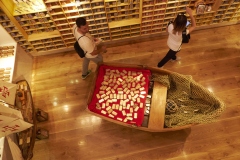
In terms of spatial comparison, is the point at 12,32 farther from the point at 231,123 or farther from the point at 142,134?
the point at 231,123

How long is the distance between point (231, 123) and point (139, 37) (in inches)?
102

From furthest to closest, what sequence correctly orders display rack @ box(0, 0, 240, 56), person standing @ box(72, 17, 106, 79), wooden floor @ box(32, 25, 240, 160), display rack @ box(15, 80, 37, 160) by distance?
display rack @ box(0, 0, 240, 56) < wooden floor @ box(32, 25, 240, 160) < display rack @ box(15, 80, 37, 160) < person standing @ box(72, 17, 106, 79)

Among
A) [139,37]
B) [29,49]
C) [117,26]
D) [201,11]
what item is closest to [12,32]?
[29,49]

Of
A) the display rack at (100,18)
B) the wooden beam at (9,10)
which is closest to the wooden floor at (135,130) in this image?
the display rack at (100,18)

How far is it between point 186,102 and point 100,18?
229cm

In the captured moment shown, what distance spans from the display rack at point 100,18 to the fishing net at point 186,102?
55.4 inches

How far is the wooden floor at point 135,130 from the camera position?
3.21 m

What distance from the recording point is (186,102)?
312 centimetres

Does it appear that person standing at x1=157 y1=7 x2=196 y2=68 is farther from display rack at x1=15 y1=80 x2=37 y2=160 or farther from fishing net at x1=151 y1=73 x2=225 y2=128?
display rack at x1=15 y1=80 x2=37 y2=160

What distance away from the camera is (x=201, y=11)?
3.76 m

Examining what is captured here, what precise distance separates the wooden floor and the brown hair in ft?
4.29

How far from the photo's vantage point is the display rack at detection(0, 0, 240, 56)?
3.37 metres

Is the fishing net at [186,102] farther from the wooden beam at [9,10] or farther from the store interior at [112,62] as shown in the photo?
the wooden beam at [9,10]

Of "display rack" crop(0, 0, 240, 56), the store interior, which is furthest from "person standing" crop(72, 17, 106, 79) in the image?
"display rack" crop(0, 0, 240, 56)
